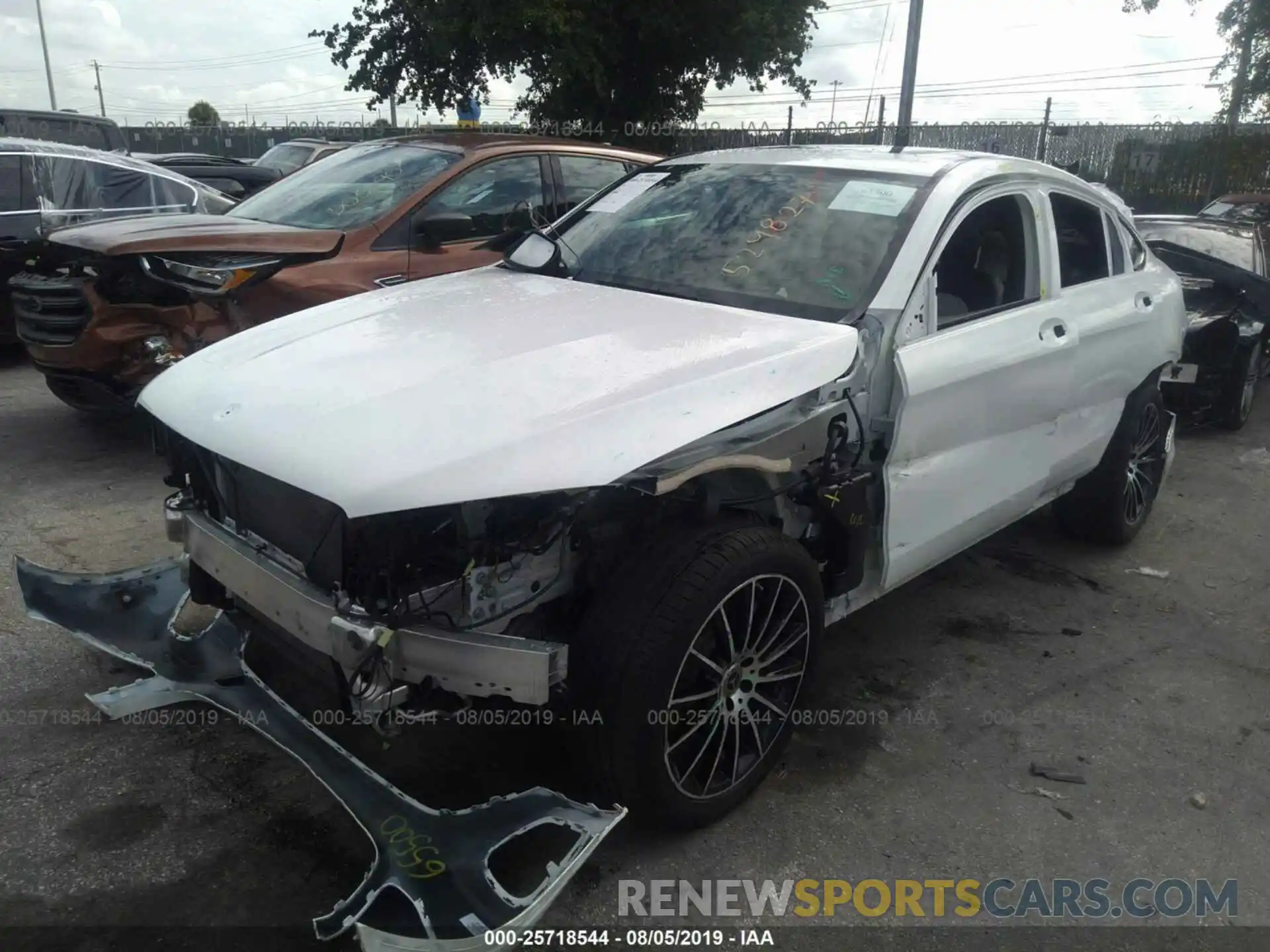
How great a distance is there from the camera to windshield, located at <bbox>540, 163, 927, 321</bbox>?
3295 mm

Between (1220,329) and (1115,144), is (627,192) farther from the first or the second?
(1115,144)

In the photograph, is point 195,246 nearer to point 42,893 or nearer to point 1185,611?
point 42,893

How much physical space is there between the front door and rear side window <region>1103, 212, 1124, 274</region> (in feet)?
2.63

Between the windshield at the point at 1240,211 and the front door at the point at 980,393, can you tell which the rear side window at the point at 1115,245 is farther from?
the windshield at the point at 1240,211

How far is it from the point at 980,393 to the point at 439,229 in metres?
3.15

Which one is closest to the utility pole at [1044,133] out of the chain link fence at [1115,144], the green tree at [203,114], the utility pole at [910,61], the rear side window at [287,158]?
the chain link fence at [1115,144]

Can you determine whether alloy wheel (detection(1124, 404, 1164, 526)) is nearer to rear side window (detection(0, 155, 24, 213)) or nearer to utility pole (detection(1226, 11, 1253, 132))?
rear side window (detection(0, 155, 24, 213))

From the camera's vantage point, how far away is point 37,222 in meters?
7.70

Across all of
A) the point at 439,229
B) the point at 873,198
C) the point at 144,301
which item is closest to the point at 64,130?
the point at 144,301

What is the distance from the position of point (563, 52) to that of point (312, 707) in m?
11.9

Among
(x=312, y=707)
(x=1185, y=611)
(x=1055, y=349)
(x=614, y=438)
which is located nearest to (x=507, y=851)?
(x=312, y=707)

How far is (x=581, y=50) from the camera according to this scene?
1351 cm

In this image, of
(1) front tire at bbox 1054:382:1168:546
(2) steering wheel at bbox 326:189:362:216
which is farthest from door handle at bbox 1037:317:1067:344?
(2) steering wheel at bbox 326:189:362:216

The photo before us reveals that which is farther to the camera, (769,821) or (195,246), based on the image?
(195,246)
